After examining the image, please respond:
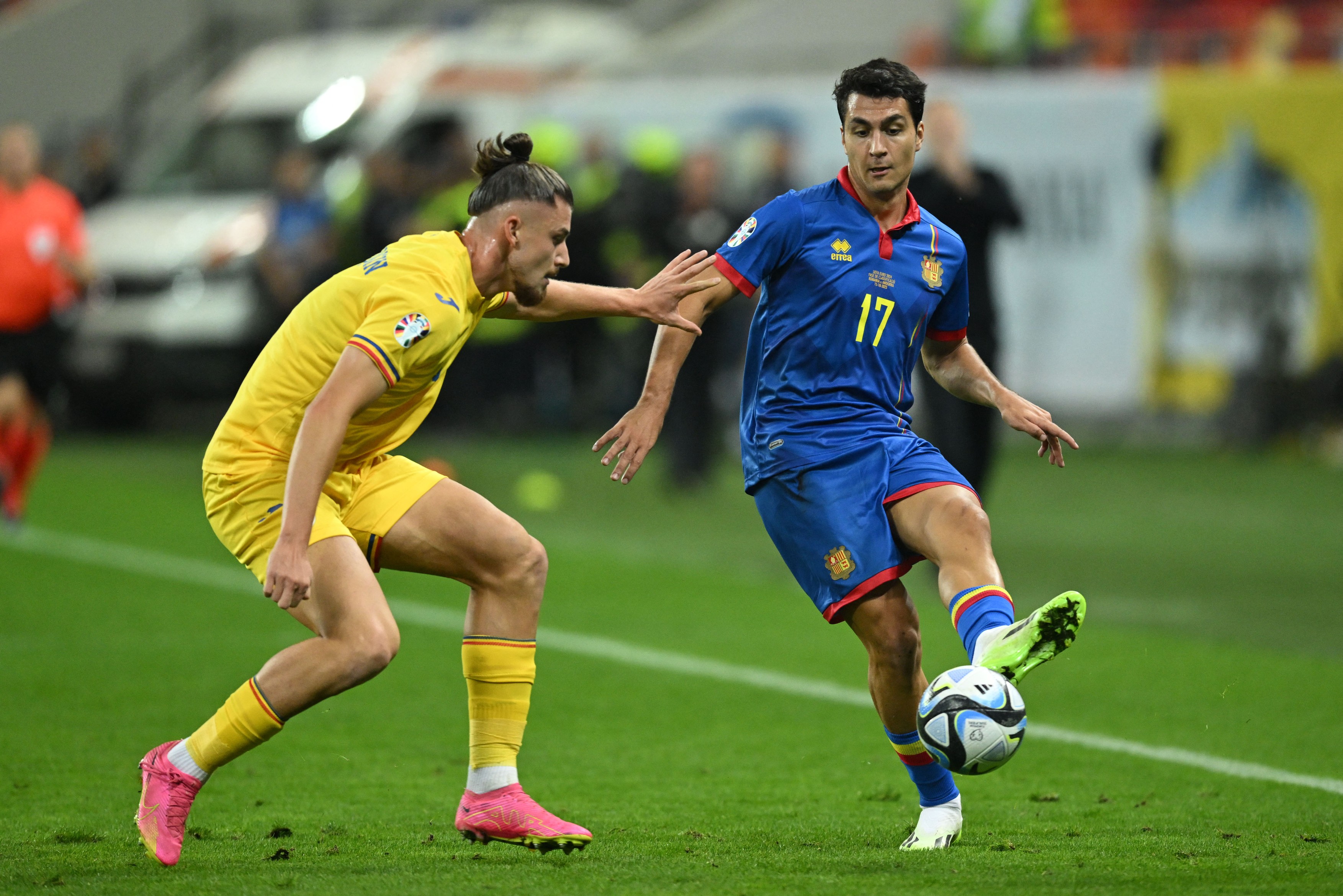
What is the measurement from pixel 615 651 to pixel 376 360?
4.39 meters

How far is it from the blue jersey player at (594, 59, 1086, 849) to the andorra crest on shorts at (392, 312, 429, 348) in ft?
2.15

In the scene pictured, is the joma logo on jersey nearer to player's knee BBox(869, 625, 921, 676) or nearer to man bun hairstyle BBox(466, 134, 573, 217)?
man bun hairstyle BBox(466, 134, 573, 217)

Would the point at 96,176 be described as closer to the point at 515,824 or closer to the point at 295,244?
the point at 295,244

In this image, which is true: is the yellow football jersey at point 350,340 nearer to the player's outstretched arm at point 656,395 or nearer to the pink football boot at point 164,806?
the player's outstretched arm at point 656,395

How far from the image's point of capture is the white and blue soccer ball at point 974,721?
466 cm

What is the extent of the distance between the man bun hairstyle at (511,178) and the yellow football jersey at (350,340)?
0.50ft

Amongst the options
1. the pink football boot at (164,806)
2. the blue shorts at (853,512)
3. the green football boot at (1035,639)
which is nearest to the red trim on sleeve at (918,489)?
the blue shorts at (853,512)

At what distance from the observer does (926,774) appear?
5.46 m

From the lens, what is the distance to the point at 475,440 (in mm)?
18766

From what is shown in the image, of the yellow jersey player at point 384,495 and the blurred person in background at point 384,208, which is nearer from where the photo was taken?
the yellow jersey player at point 384,495

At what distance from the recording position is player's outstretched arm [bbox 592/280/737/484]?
5266 millimetres

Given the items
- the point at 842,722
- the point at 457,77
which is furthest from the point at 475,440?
the point at 842,722

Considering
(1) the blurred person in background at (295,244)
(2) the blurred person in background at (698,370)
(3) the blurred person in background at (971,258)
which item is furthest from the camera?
(1) the blurred person in background at (295,244)

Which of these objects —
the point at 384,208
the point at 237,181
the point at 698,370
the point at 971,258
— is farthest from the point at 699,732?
the point at 237,181
